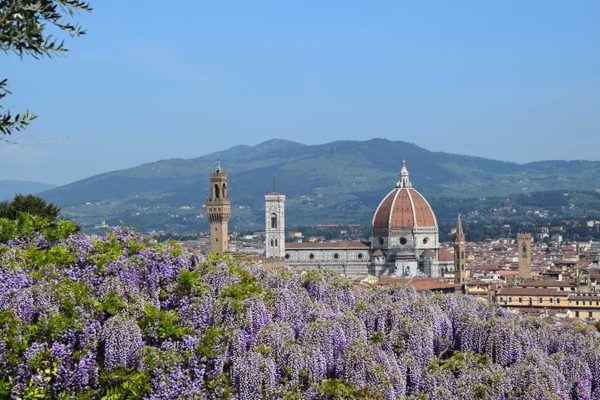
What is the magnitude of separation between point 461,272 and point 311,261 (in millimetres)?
17885

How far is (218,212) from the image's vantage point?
243ft

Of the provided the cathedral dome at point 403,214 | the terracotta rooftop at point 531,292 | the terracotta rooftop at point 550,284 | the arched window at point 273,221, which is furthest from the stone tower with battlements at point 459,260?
the arched window at point 273,221

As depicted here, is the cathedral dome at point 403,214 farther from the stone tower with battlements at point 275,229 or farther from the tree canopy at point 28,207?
the tree canopy at point 28,207

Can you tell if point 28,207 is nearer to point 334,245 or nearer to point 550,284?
point 550,284

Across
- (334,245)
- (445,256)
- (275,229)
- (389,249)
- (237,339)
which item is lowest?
(237,339)

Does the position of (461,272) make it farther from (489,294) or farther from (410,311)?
(410,311)

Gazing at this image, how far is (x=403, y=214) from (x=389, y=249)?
3537mm

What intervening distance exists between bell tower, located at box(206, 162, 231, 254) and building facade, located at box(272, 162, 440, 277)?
17881 mm

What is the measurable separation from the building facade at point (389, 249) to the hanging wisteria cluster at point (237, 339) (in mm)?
78747

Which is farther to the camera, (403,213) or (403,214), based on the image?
(403,213)

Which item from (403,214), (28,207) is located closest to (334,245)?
(403,214)

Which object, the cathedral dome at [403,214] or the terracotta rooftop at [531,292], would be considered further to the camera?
the cathedral dome at [403,214]

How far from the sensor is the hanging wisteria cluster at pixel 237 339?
10859mm

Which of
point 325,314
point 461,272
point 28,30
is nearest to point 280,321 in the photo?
point 325,314
